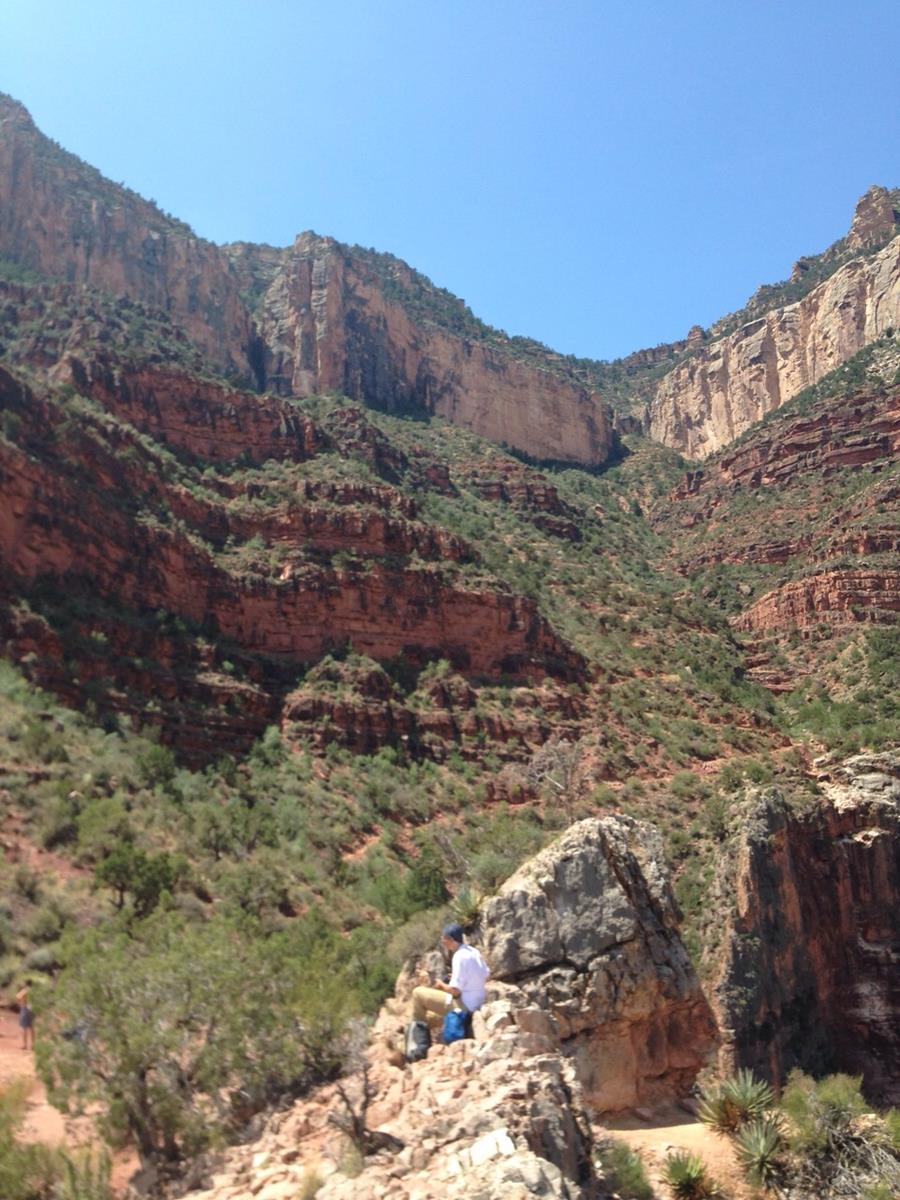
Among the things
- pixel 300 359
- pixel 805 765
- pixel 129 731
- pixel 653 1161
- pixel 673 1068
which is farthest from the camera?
pixel 300 359

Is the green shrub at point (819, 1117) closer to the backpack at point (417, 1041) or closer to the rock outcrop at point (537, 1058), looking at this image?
the rock outcrop at point (537, 1058)

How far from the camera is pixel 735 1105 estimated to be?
11.0 metres

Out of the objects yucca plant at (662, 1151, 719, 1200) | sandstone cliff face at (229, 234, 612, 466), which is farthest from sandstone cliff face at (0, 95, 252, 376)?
yucca plant at (662, 1151, 719, 1200)

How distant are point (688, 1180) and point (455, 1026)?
3.00m

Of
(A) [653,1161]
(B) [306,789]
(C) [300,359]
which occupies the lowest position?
(A) [653,1161]

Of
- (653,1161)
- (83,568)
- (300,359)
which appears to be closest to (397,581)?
(83,568)

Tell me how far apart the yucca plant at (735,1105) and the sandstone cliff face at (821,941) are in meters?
11.6

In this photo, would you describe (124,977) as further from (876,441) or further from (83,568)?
(876,441)

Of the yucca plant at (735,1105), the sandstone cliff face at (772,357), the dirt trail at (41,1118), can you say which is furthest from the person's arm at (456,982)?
the sandstone cliff face at (772,357)

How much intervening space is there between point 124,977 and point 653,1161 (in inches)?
241

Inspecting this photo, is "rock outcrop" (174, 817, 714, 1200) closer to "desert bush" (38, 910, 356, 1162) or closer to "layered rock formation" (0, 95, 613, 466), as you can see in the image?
"desert bush" (38, 910, 356, 1162)

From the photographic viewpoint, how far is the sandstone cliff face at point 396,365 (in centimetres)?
8600

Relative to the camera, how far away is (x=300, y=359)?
280 feet

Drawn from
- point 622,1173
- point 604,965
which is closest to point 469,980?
point 622,1173
